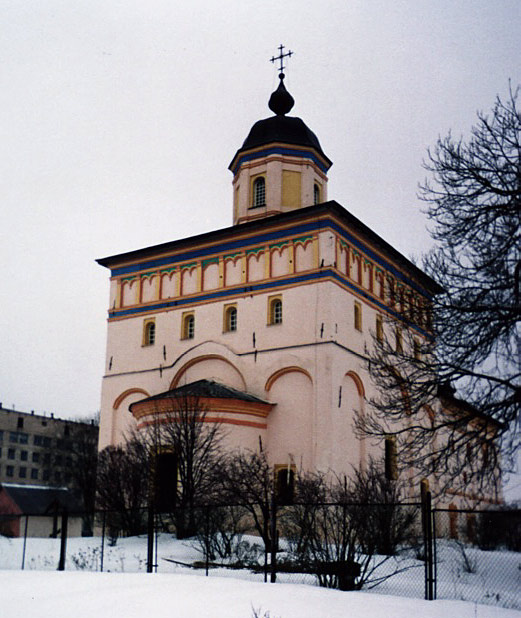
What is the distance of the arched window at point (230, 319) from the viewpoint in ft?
97.0

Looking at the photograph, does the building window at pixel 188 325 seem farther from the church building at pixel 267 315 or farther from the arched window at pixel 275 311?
the arched window at pixel 275 311

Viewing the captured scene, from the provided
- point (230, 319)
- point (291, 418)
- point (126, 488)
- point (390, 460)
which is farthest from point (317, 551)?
point (230, 319)

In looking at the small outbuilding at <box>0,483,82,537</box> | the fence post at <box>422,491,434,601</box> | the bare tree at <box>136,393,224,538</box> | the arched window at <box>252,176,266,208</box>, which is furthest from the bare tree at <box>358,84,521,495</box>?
the small outbuilding at <box>0,483,82,537</box>

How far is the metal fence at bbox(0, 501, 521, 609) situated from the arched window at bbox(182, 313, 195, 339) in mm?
7789

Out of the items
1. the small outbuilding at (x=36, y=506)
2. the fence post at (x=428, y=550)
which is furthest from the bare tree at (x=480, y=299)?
the small outbuilding at (x=36, y=506)

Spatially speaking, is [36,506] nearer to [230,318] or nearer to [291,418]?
[230,318]

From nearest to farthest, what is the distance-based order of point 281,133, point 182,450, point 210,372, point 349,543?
point 349,543
point 182,450
point 210,372
point 281,133

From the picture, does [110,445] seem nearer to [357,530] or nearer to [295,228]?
[295,228]

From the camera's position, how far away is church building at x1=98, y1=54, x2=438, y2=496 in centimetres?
2683

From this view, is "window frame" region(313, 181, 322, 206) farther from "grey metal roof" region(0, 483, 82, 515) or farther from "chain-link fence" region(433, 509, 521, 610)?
"grey metal roof" region(0, 483, 82, 515)

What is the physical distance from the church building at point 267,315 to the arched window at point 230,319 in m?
0.05

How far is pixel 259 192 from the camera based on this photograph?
32.2 metres

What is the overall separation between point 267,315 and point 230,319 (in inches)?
75.5

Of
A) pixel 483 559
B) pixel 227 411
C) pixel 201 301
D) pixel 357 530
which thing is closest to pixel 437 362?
pixel 357 530
